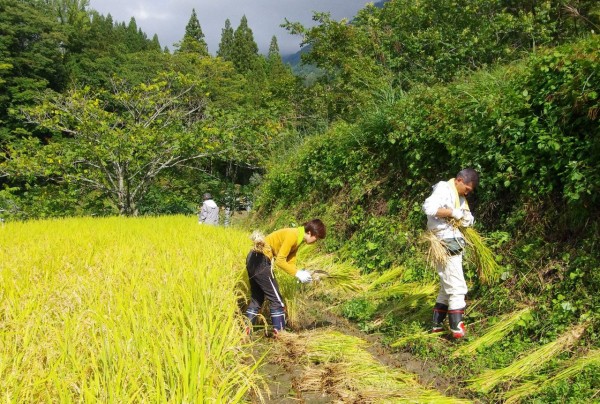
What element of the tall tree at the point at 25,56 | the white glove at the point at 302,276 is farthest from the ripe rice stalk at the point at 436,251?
the tall tree at the point at 25,56

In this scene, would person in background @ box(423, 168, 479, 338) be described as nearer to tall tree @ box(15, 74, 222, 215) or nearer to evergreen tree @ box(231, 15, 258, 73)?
tall tree @ box(15, 74, 222, 215)

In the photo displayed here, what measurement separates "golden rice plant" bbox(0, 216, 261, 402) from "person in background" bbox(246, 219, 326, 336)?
0.80 feet

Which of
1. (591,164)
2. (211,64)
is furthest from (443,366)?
(211,64)

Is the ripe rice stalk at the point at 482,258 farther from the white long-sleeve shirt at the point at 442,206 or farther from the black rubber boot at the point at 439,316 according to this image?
the black rubber boot at the point at 439,316

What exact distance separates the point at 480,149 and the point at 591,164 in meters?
1.10

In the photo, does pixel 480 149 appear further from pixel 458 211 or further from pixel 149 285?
pixel 149 285

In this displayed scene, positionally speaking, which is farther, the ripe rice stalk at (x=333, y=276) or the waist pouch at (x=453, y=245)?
the ripe rice stalk at (x=333, y=276)

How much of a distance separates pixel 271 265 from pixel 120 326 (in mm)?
1602

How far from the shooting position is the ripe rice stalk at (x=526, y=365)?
8.99ft

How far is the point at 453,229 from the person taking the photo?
3.36 metres

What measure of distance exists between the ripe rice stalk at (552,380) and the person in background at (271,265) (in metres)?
1.61

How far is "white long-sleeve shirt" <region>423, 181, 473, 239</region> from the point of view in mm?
3275

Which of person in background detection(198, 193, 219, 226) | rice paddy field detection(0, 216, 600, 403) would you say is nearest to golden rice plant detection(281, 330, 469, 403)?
rice paddy field detection(0, 216, 600, 403)

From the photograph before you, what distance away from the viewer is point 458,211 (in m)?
3.27
